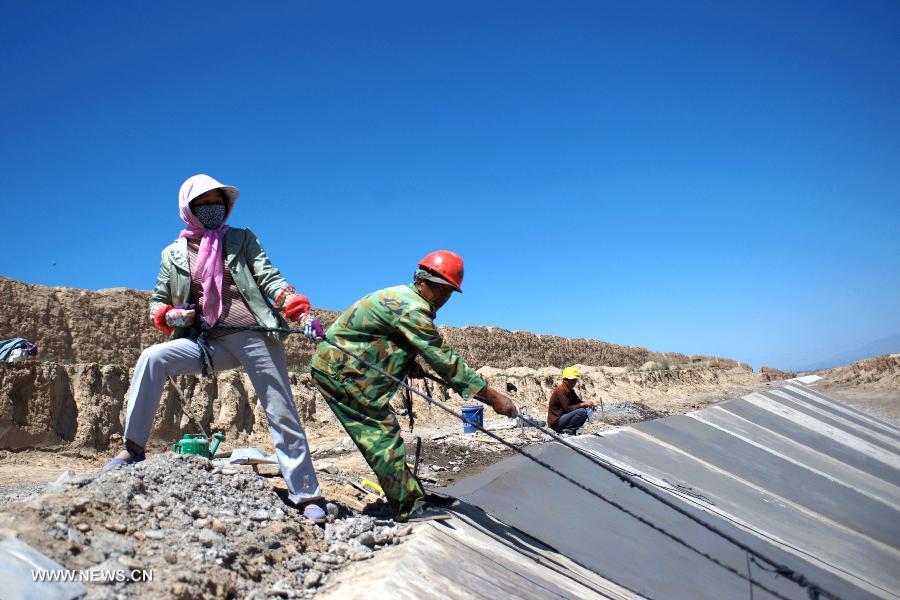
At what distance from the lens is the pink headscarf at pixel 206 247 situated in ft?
10.8

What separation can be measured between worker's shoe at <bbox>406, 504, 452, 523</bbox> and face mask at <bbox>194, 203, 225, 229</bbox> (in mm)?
1866

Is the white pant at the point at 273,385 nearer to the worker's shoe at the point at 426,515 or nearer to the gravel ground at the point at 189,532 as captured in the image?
the gravel ground at the point at 189,532

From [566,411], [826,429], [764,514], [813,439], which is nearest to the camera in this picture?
[764,514]

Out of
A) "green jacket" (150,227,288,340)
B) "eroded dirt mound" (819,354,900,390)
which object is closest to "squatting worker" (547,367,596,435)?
"green jacket" (150,227,288,340)

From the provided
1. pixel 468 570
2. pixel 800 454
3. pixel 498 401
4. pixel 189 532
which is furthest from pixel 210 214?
pixel 800 454

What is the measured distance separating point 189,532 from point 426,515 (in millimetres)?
1302

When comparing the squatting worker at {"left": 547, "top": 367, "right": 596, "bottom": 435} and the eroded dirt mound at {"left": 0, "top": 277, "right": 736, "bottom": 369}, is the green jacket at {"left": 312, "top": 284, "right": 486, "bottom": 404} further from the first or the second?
the eroded dirt mound at {"left": 0, "top": 277, "right": 736, "bottom": 369}

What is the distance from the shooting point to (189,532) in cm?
262

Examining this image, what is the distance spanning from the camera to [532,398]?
18156mm

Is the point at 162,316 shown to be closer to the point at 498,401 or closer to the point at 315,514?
the point at 315,514

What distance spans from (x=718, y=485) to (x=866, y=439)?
12341 millimetres

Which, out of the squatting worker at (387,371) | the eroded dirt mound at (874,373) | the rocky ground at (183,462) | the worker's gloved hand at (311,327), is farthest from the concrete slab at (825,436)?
the worker's gloved hand at (311,327)

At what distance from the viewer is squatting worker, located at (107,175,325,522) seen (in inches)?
129

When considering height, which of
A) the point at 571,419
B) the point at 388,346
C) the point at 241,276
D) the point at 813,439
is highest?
the point at 241,276
